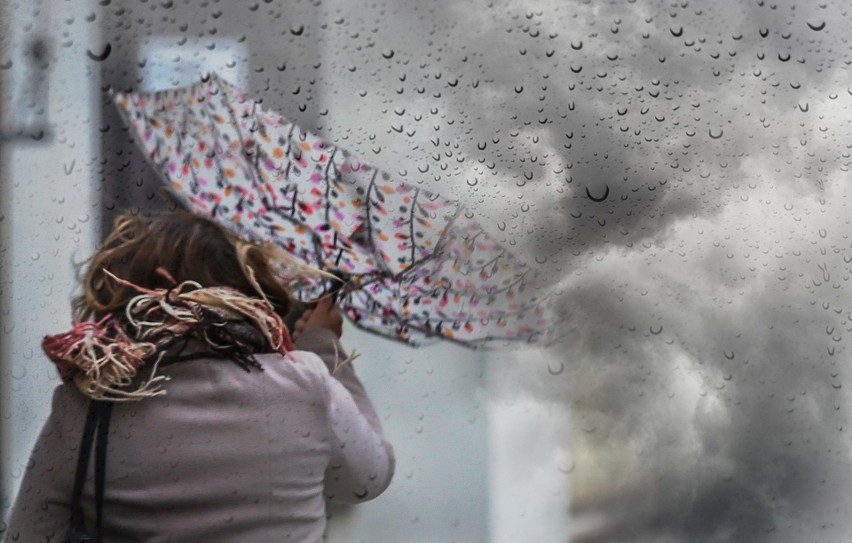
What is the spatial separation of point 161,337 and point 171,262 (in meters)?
0.09

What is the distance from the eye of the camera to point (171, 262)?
869 mm

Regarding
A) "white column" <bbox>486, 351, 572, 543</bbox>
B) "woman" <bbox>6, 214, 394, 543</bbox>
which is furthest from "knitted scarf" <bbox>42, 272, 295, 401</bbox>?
"white column" <bbox>486, 351, 572, 543</bbox>

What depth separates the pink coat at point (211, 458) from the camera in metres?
0.83

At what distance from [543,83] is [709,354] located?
1.34ft

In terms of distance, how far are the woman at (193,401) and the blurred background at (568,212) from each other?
0.15 feet

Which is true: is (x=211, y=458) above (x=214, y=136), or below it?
below

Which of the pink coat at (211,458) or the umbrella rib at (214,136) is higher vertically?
the umbrella rib at (214,136)

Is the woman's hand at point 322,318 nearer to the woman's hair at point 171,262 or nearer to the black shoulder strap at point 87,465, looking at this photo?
the woman's hair at point 171,262

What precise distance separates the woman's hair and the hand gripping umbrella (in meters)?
0.02

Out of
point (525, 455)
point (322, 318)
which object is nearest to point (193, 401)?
point (322, 318)

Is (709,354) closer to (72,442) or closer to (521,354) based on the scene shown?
(521,354)

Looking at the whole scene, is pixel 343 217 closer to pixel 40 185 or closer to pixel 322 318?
pixel 322 318

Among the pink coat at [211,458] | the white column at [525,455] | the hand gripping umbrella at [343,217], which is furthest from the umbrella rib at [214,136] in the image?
the white column at [525,455]

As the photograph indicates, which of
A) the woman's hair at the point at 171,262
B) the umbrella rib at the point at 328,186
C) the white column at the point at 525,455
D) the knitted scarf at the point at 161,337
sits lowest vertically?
the white column at the point at 525,455
